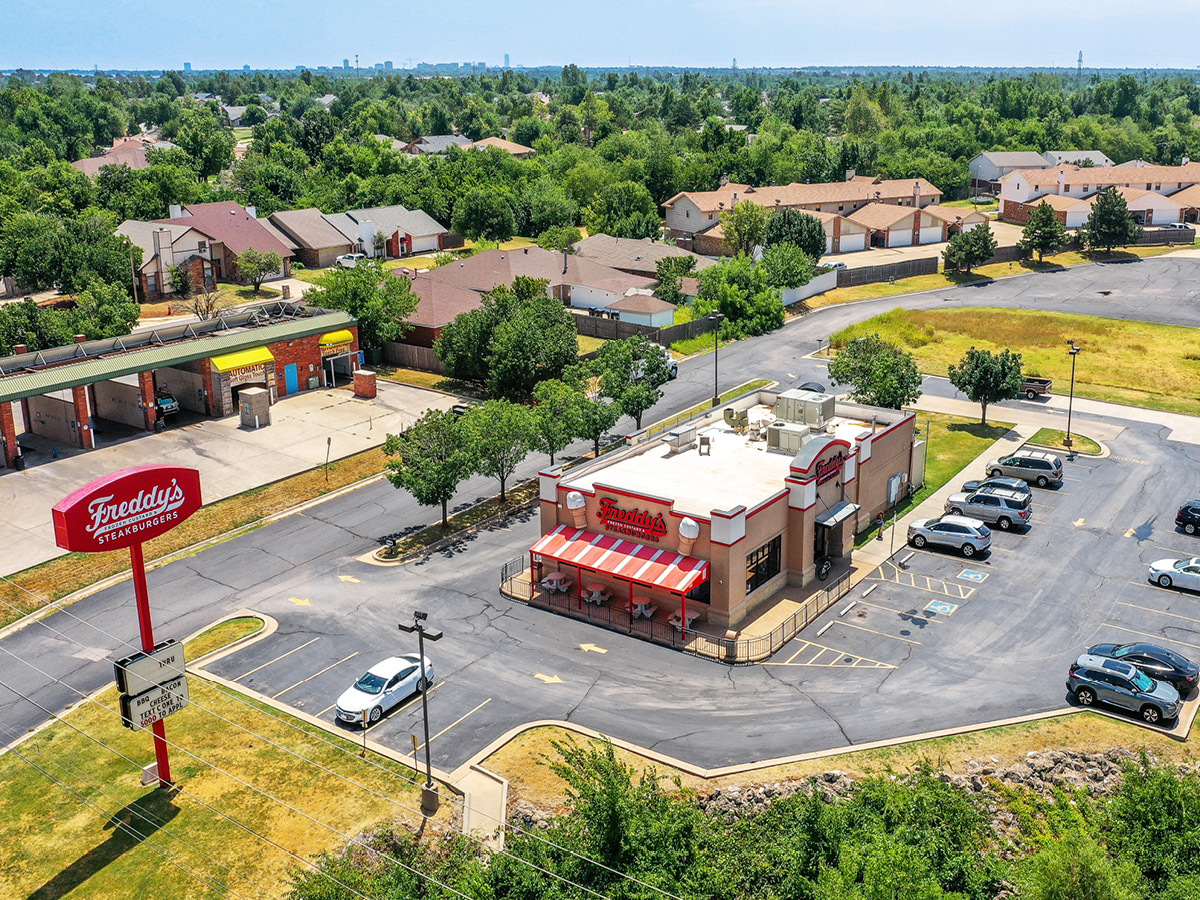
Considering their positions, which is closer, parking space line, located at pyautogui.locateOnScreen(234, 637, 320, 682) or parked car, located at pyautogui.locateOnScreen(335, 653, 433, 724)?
parked car, located at pyautogui.locateOnScreen(335, 653, 433, 724)

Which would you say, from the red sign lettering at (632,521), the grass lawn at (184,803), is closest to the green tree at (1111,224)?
the red sign lettering at (632,521)

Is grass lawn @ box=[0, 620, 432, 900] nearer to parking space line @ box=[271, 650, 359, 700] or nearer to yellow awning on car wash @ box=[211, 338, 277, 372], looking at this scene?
parking space line @ box=[271, 650, 359, 700]

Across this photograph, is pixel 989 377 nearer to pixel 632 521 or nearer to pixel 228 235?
pixel 632 521

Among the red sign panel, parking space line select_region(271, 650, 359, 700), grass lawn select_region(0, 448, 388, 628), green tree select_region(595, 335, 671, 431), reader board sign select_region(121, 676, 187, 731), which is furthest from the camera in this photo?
green tree select_region(595, 335, 671, 431)

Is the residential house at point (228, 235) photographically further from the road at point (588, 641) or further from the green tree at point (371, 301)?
the road at point (588, 641)

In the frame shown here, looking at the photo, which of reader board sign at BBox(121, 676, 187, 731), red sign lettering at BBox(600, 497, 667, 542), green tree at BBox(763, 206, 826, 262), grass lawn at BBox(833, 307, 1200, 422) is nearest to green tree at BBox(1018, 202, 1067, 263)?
grass lawn at BBox(833, 307, 1200, 422)

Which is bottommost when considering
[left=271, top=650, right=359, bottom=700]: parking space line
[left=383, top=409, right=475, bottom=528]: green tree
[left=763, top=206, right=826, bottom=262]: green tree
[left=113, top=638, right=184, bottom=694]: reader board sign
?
[left=271, top=650, right=359, bottom=700]: parking space line

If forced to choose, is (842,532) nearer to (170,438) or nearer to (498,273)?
(170,438)
